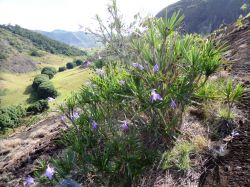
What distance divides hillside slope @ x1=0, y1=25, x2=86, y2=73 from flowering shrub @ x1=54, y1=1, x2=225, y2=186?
73.3 m

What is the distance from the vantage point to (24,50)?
3752 inches

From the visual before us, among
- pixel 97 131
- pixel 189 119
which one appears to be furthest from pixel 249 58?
pixel 97 131

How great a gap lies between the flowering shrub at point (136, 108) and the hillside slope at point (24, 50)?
73344 mm

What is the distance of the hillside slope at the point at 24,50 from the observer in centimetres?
7838

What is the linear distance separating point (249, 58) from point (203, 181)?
321 centimetres

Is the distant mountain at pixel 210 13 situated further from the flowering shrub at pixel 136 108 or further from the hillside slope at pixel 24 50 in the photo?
the flowering shrub at pixel 136 108

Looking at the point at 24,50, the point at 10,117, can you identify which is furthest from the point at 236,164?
the point at 24,50

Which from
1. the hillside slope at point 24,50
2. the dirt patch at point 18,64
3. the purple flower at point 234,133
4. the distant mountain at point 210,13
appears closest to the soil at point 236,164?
the purple flower at point 234,133

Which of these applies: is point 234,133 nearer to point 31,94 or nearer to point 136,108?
point 136,108

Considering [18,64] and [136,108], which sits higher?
[136,108]

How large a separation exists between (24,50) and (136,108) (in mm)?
96680

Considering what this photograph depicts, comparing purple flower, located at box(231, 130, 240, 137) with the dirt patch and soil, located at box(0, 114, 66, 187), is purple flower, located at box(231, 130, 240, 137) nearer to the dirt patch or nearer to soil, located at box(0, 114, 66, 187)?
soil, located at box(0, 114, 66, 187)

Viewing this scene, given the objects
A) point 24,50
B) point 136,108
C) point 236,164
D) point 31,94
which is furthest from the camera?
point 24,50

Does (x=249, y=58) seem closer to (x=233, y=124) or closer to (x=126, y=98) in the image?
(x=233, y=124)
